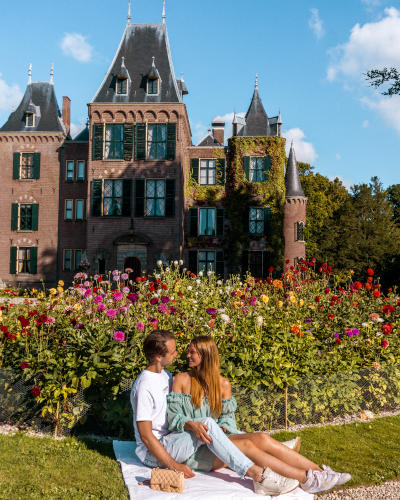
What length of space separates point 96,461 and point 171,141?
62.3 ft

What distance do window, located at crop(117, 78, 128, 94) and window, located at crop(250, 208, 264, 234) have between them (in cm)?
890

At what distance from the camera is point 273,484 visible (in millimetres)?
3322

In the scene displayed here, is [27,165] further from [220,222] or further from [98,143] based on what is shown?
[220,222]

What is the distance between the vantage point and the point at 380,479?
3822 millimetres

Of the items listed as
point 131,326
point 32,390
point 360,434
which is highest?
point 131,326

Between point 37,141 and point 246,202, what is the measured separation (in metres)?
11.9

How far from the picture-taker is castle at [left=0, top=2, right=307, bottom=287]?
21641 mm

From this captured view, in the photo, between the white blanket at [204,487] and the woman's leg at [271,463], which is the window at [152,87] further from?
the woman's leg at [271,463]

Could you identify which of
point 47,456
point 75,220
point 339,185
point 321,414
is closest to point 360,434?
point 321,414

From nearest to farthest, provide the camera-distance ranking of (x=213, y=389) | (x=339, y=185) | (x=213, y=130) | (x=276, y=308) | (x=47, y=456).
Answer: (x=213, y=389) < (x=47, y=456) < (x=276, y=308) < (x=213, y=130) < (x=339, y=185)

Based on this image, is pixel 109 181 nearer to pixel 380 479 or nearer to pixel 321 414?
pixel 321 414

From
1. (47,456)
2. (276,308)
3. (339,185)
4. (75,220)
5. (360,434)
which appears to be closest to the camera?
(47,456)

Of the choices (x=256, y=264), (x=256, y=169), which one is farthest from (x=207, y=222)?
(x=256, y=169)

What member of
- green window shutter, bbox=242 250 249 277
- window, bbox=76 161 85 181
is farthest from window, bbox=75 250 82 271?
green window shutter, bbox=242 250 249 277
